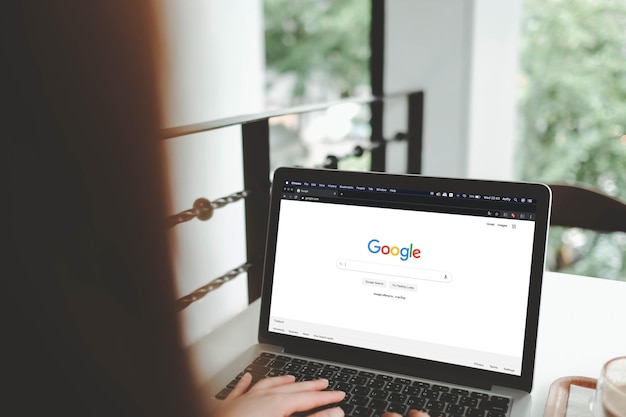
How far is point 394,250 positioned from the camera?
82cm

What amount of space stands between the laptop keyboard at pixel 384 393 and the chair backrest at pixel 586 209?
3.12ft

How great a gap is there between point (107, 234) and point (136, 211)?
0.01 meters

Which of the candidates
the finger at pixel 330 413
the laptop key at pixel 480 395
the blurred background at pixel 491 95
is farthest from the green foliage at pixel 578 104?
the finger at pixel 330 413

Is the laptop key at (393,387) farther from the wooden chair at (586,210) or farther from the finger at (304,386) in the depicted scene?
the wooden chair at (586,210)

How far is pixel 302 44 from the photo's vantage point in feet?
20.4

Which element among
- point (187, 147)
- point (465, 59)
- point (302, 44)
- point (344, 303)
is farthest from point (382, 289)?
point (302, 44)

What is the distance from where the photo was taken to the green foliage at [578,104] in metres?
3.12

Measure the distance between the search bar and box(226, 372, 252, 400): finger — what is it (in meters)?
0.19

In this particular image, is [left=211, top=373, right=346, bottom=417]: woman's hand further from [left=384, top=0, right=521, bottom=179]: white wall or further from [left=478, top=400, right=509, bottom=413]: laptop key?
[left=384, top=0, right=521, bottom=179]: white wall

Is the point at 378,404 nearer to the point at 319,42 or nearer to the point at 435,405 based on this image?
the point at 435,405

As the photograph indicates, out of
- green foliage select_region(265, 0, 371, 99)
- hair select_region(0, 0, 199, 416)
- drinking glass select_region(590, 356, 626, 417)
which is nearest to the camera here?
hair select_region(0, 0, 199, 416)

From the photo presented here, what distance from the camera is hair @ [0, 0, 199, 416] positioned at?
0.20 metres

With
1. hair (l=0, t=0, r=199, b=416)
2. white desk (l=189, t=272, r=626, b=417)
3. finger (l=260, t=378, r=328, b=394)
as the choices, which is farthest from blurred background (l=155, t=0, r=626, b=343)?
hair (l=0, t=0, r=199, b=416)

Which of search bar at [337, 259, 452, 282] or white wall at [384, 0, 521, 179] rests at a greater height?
white wall at [384, 0, 521, 179]
